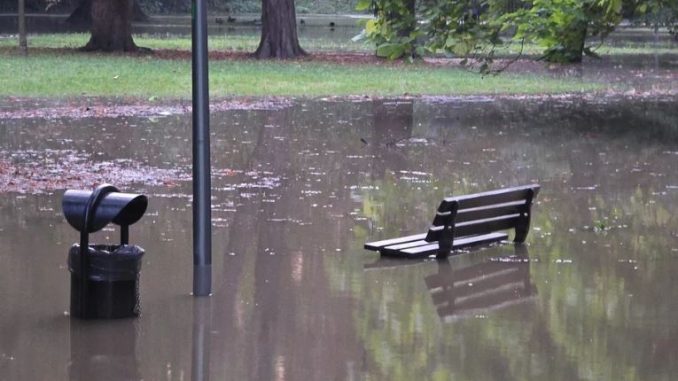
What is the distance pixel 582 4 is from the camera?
18.3 metres

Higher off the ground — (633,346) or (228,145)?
(633,346)

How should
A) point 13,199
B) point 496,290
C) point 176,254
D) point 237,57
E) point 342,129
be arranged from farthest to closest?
point 237,57 < point 342,129 < point 13,199 < point 176,254 < point 496,290

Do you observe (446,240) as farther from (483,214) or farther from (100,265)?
(100,265)

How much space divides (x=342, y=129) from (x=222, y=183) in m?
6.77

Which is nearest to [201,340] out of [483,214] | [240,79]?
[483,214]

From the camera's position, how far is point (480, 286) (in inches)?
417

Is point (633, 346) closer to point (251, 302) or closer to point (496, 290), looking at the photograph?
point (496, 290)

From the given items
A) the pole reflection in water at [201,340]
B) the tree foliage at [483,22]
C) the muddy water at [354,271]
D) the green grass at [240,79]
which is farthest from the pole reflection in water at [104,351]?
the green grass at [240,79]

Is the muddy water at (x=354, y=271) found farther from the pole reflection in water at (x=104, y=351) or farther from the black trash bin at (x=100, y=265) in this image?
the black trash bin at (x=100, y=265)

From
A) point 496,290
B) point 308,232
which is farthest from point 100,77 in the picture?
point 496,290

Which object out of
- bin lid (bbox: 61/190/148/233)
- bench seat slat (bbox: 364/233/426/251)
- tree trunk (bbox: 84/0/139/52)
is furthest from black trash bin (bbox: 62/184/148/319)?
tree trunk (bbox: 84/0/139/52)

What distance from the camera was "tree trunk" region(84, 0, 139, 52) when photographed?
4300cm

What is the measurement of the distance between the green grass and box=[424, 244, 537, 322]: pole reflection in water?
17.1 meters

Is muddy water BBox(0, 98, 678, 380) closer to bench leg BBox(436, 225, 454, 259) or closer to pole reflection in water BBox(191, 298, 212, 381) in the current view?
pole reflection in water BBox(191, 298, 212, 381)
